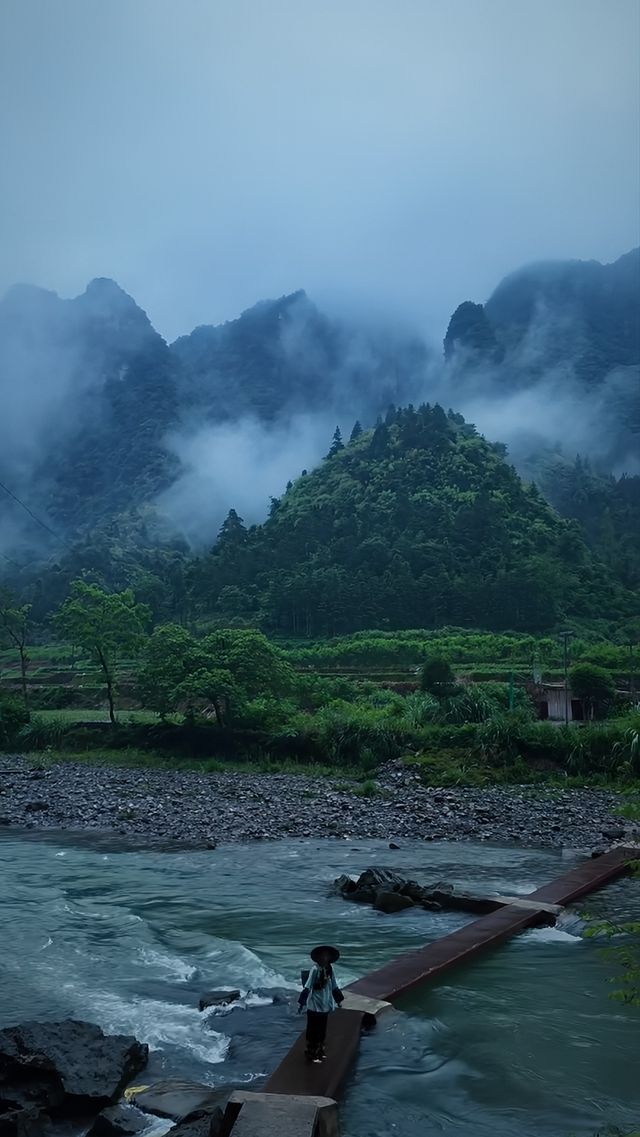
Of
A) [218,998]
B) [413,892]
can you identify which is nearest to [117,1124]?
[218,998]

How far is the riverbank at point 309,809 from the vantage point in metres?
19.8

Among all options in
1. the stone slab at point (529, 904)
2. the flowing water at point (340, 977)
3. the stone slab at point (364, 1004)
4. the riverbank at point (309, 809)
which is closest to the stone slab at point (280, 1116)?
the flowing water at point (340, 977)

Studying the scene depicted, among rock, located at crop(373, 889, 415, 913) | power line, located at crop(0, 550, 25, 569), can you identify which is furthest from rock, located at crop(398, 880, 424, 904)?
power line, located at crop(0, 550, 25, 569)

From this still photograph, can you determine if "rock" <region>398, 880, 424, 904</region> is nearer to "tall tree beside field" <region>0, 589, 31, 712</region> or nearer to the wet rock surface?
the wet rock surface

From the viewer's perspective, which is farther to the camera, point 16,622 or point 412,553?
point 412,553


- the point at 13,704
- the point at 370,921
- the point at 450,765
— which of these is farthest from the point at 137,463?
the point at 370,921

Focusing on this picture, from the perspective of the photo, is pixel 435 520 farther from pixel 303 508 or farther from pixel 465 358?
pixel 465 358

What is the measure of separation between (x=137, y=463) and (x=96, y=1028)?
17163cm

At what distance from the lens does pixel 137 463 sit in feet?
573

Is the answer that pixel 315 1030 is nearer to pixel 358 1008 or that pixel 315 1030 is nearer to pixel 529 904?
pixel 358 1008

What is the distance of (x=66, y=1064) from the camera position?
25.2 feet

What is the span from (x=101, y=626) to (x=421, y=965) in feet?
95.6

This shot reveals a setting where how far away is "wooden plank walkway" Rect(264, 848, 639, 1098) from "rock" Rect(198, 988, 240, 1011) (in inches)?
54.5

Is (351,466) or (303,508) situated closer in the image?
(303,508)
